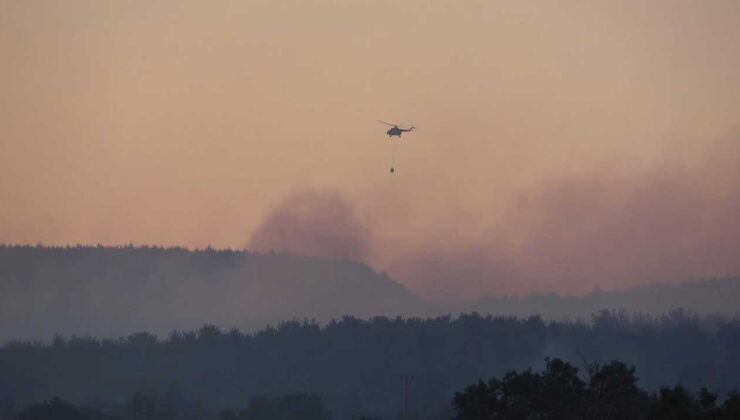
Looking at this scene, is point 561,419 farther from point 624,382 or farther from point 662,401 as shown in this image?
point 662,401

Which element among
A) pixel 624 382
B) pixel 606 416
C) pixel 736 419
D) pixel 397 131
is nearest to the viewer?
pixel 736 419

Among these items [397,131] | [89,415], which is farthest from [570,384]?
[89,415]

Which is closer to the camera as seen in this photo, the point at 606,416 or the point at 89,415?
the point at 606,416

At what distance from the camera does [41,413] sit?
7613 inches

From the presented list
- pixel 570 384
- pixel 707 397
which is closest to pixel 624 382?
pixel 570 384

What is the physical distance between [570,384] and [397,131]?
23.6 meters

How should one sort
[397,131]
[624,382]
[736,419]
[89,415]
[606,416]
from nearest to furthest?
1. [736,419]
2. [606,416]
3. [624,382]
4. [397,131]
5. [89,415]

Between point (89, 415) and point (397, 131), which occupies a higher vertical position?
point (397, 131)

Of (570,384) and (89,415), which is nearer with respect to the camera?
(570,384)

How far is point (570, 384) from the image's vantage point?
114000 mm

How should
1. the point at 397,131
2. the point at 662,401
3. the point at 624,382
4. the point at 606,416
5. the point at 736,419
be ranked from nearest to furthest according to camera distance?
1. the point at 736,419
2. the point at 662,401
3. the point at 606,416
4. the point at 624,382
5. the point at 397,131

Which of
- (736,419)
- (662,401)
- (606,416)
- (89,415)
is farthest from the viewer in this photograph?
(89,415)

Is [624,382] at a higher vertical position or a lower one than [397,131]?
lower

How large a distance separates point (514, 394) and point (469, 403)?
3267mm
